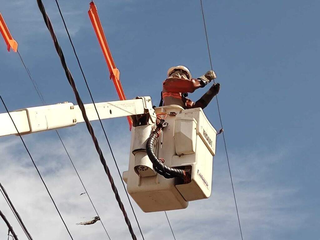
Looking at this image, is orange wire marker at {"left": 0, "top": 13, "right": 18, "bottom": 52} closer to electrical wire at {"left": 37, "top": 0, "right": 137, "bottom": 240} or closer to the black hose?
the black hose

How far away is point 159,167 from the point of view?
354 inches

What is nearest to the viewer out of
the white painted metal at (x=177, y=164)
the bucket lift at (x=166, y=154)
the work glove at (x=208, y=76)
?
the bucket lift at (x=166, y=154)

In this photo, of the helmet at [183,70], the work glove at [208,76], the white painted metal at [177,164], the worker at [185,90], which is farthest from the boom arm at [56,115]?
the helmet at [183,70]

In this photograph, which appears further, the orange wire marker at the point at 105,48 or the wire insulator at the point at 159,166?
the orange wire marker at the point at 105,48

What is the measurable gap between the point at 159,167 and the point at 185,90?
2.08 metres

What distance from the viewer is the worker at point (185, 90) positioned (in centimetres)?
1066

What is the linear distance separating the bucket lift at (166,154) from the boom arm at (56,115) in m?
0.01

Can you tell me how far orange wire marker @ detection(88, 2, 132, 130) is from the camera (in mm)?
10508

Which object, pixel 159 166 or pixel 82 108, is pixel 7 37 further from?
pixel 82 108

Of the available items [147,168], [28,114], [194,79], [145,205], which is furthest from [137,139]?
[28,114]

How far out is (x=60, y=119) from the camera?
7.19 m

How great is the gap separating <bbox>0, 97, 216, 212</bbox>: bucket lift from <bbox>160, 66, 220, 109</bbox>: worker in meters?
0.64

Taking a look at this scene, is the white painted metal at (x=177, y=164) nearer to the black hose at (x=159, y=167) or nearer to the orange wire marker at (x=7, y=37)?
the black hose at (x=159, y=167)

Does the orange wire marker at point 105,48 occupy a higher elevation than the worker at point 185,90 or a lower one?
higher
